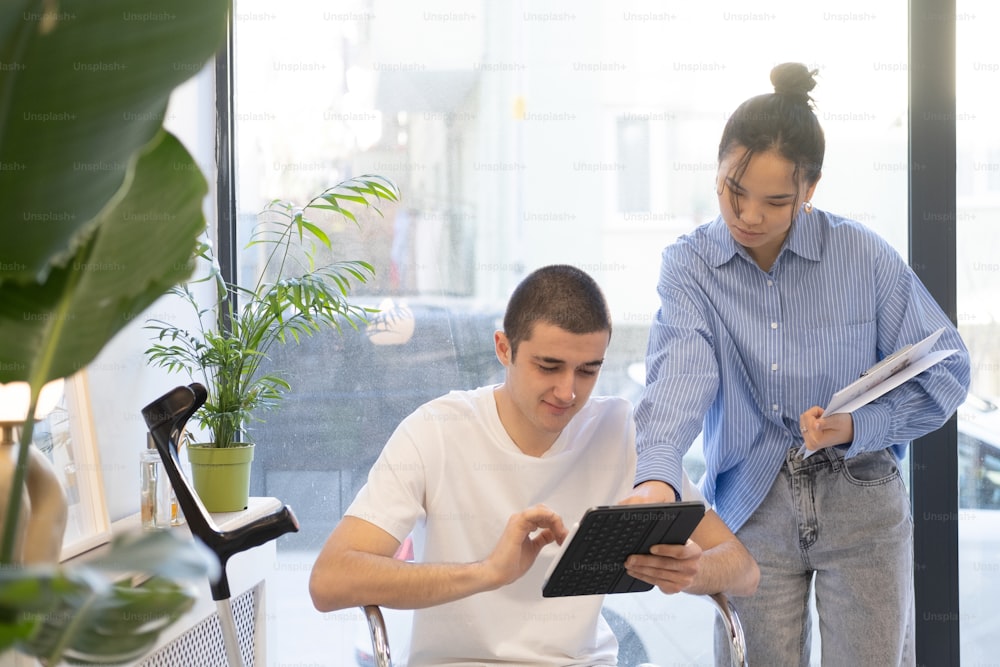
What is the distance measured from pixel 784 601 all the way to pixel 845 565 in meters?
0.15

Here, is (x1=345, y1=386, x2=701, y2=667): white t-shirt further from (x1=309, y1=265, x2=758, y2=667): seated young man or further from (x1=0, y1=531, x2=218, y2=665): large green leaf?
(x1=0, y1=531, x2=218, y2=665): large green leaf

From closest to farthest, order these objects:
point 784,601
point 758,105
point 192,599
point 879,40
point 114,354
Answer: point 192,599
point 758,105
point 784,601
point 114,354
point 879,40

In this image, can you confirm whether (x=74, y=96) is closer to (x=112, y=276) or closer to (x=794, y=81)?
(x=112, y=276)

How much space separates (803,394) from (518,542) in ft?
2.68

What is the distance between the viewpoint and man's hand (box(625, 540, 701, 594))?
1.74m

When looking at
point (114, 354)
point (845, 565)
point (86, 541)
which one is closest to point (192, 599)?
point (86, 541)

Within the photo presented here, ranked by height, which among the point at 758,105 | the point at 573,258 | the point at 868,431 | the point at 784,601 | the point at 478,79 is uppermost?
the point at 478,79

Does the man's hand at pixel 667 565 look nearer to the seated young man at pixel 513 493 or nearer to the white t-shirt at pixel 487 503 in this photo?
the seated young man at pixel 513 493

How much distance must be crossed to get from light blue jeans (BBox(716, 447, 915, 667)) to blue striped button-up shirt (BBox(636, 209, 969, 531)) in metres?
0.07

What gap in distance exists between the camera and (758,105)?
208cm

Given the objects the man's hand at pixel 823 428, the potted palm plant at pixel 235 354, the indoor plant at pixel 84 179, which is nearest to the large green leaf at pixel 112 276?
the indoor plant at pixel 84 179

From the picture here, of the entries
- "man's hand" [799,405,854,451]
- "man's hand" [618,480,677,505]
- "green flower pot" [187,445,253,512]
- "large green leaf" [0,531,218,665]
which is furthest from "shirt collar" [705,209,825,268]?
"large green leaf" [0,531,218,665]

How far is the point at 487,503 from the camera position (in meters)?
1.99

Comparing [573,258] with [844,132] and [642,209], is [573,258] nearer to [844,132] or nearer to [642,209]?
[642,209]
